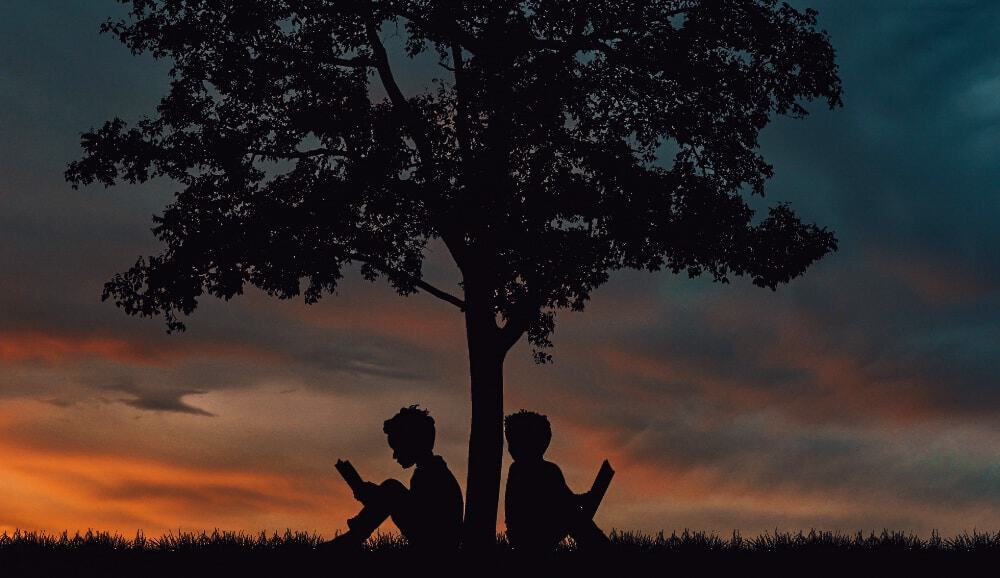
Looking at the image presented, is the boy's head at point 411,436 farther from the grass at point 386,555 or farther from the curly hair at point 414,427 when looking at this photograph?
the grass at point 386,555

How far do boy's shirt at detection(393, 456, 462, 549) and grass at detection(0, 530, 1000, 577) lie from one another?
3.10 m

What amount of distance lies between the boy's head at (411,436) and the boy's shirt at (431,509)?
0.13 meters

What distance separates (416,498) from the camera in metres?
10.1

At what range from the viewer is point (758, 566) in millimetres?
14297

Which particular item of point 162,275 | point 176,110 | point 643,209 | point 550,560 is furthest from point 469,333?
point 550,560

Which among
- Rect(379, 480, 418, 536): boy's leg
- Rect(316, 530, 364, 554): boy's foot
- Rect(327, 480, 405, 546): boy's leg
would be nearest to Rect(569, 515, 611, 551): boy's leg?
Rect(379, 480, 418, 536): boy's leg

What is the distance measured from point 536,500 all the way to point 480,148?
34.9ft

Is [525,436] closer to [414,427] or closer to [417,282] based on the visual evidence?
[414,427]

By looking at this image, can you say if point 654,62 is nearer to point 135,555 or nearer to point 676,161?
point 676,161

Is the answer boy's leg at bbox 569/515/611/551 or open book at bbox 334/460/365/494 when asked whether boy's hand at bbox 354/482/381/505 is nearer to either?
open book at bbox 334/460/365/494

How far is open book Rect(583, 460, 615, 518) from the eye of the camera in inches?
417

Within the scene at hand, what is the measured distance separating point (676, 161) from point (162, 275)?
10777mm

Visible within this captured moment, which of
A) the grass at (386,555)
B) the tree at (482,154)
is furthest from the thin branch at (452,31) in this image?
the grass at (386,555)

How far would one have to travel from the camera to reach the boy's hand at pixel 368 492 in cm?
1039
